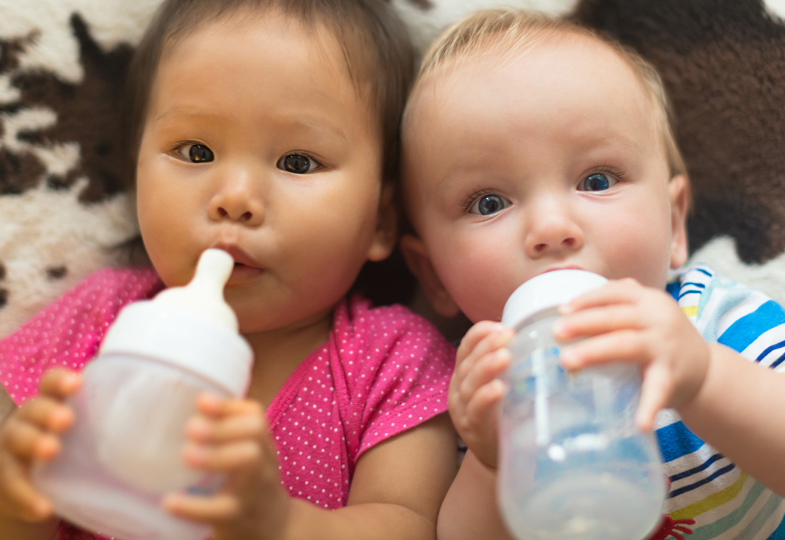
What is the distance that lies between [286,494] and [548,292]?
38 centimetres

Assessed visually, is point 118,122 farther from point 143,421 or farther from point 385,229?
point 143,421

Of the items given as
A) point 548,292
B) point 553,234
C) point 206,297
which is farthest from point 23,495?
point 553,234

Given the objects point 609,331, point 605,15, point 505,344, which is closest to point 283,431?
point 505,344

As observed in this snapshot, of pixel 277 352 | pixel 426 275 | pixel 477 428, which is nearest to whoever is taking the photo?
pixel 477 428

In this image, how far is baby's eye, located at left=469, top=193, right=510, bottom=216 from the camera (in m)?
1.12

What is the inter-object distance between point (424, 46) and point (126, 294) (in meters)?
0.82

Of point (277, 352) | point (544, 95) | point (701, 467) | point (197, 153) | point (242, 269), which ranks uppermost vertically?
point (544, 95)

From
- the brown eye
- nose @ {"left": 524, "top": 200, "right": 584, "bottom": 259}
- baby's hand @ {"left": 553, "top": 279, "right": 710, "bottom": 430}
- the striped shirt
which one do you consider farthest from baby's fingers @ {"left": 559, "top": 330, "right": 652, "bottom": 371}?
the brown eye

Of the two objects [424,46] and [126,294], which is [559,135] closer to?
[424,46]

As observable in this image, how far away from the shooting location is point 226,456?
2.16 feet

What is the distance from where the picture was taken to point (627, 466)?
0.71 meters

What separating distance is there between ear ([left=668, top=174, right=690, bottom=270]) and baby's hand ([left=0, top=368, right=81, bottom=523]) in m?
1.05

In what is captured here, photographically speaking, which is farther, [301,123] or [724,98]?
[724,98]

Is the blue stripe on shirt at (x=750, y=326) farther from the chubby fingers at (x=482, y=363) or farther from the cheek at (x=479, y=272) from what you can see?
the chubby fingers at (x=482, y=363)
